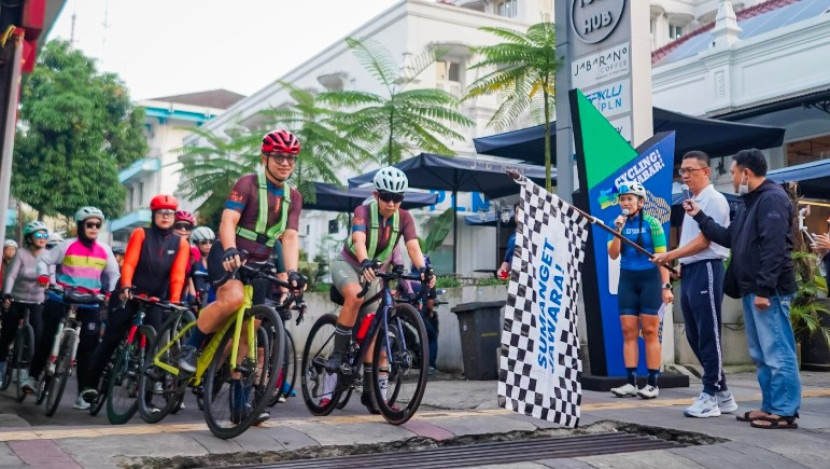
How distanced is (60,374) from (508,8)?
41195 mm

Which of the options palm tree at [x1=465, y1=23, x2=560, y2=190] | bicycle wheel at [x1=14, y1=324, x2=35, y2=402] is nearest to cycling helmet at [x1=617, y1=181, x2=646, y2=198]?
palm tree at [x1=465, y1=23, x2=560, y2=190]

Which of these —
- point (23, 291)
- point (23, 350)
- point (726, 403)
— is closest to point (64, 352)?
point (23, 350)

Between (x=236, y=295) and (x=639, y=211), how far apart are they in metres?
3.98

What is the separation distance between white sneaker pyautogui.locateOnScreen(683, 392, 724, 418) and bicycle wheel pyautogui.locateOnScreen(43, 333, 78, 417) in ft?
17.6

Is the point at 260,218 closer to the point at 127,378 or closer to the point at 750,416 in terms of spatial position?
the point at 127,378

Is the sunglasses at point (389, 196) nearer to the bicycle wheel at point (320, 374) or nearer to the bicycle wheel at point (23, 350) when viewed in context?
the bicycle wheel at point (320, 374)

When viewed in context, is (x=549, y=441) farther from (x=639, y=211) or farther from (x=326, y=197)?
(x=326, y=197)

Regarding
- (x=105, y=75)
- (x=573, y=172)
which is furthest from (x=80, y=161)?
(x=573, y=172)

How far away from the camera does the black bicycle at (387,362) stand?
6.02 meters

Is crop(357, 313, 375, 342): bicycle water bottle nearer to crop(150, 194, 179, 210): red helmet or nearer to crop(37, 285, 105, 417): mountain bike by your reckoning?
crop(150, 194, 179, 210): red helmet

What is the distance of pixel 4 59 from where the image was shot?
626 cm

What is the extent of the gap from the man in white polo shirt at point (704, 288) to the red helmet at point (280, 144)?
9.87 ft

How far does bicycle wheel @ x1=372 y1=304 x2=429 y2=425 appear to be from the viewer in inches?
239

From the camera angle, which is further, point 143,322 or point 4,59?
point 143,322
